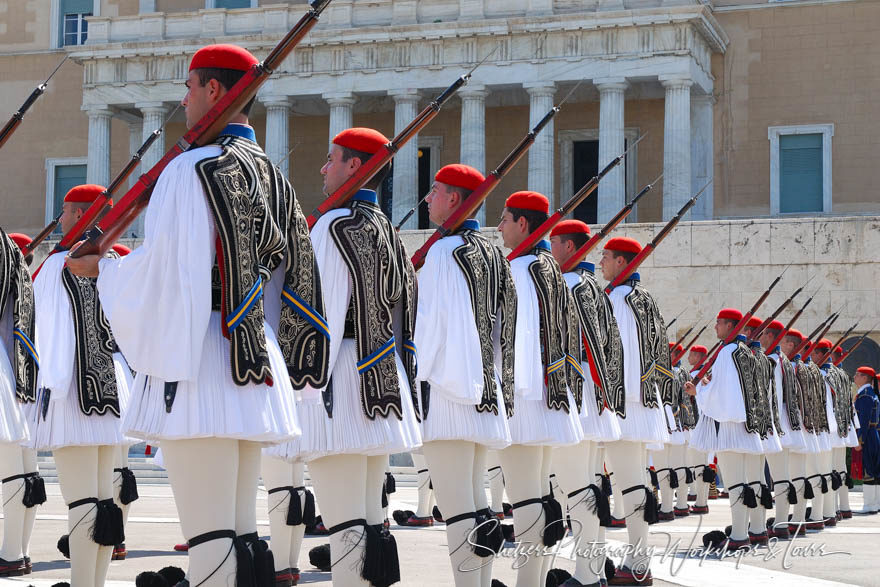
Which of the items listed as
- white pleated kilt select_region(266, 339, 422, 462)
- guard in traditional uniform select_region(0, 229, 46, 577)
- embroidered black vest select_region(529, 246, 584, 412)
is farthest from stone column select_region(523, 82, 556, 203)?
white pleated kilt select_region(266, 339, 422, 462)

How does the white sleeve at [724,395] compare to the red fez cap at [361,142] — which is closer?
the red fez cap at [361,142]

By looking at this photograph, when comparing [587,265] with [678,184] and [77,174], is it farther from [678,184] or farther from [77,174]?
[77,174]

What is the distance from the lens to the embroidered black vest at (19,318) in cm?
685

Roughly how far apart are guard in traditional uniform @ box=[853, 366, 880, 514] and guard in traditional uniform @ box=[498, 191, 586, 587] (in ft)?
38.7

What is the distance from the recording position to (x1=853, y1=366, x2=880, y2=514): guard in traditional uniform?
18.6m

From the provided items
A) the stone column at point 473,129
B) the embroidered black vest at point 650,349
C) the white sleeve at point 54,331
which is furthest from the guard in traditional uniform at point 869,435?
the stone column at point 473,129

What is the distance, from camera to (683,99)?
37.3m

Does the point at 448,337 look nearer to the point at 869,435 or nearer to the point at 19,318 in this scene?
the point at 19,318

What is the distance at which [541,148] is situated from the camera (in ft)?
125

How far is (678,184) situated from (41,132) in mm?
21802

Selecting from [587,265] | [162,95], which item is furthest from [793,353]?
[162,95]

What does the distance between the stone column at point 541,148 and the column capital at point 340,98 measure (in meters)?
5.11

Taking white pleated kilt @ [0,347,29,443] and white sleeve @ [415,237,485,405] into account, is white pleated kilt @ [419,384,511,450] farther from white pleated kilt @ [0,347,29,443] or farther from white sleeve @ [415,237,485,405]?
white pleated kilt @ [0,347,29,443]

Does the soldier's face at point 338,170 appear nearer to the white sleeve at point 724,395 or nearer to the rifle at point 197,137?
the rifle at point 197,137
